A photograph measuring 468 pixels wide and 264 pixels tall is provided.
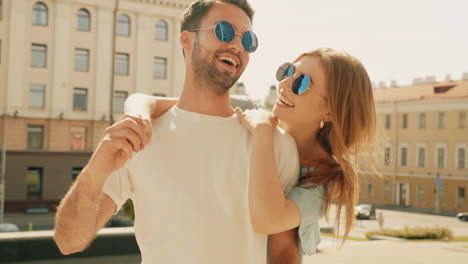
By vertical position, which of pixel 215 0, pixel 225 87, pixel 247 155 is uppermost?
pixel 215 0

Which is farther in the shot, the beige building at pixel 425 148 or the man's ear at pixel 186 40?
the beige building at pixel 425 148

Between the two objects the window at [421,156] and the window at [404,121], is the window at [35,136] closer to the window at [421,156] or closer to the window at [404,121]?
the window at [404,121]

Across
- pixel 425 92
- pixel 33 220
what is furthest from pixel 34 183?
pixel 425 92

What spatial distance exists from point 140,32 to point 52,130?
861 centimetres

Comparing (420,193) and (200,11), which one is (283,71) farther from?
(420,193)

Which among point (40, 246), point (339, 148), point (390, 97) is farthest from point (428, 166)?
point (339, 148)

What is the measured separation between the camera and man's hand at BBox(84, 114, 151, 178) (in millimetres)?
2051

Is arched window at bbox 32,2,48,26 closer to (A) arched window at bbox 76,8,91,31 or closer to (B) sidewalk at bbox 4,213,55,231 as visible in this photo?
(A) arched window at bbox 76,8,91,31

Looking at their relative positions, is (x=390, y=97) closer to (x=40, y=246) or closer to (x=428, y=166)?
(x=428, y=166)

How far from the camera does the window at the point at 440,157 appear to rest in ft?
171

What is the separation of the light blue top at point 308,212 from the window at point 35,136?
3611 centimetres

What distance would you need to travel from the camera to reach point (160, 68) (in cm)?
4106

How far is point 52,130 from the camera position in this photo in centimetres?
3709

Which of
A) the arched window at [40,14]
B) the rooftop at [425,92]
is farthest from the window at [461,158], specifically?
the arched window at [40,14]
